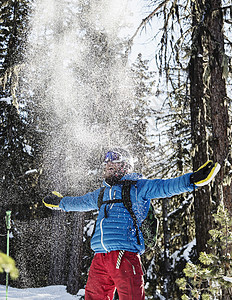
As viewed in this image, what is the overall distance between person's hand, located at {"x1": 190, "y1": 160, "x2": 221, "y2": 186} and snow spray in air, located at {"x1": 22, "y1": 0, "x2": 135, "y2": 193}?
7.85 m

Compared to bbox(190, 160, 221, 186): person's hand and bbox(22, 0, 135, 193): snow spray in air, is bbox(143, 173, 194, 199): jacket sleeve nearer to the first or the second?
bbox(190, 160, 221, 186): person's hand

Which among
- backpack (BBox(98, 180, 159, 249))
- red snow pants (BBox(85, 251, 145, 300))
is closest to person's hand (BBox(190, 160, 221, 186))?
backpack (BBox(98, 180, 159, 249))

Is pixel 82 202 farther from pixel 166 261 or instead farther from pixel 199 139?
pixel 166 261

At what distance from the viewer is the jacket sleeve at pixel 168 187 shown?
2688 millimetres

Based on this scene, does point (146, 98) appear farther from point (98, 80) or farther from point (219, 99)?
point (219, 99)

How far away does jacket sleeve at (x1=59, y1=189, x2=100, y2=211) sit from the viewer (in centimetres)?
334

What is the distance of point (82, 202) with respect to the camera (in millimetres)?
3395

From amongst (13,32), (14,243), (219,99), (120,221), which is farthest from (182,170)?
(14,243)

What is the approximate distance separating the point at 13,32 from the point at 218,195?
29.3ft

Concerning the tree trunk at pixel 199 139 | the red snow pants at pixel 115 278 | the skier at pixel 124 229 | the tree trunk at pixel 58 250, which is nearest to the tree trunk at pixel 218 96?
the tree trunk at pixel 199 139

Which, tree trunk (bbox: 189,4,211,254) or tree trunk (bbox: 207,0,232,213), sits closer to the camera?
tree trunk (bbox: 207,0,232,213)

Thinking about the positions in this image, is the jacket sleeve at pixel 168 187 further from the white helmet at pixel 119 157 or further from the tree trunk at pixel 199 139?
the tree trunk at pixel 199 139

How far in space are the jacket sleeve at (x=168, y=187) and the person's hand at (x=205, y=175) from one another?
0.20 ft

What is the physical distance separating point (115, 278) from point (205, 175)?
4.02 feet
